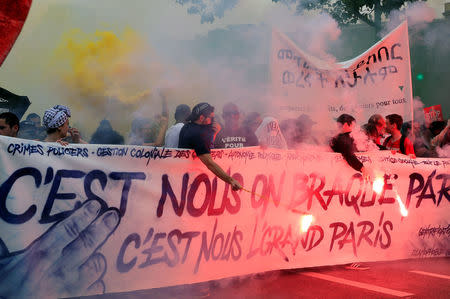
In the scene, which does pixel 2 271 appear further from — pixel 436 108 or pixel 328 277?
pixel 436 108

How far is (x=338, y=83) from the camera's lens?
22.6 ft

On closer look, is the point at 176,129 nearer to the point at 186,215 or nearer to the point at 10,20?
the point at 186,215

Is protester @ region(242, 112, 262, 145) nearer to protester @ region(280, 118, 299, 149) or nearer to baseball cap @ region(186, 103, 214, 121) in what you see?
protester @ region(280, 118, 299, 149)

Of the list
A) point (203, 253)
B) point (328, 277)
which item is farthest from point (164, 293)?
point (328, 277)

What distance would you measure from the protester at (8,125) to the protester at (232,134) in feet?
7.40

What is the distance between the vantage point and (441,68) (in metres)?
18.1

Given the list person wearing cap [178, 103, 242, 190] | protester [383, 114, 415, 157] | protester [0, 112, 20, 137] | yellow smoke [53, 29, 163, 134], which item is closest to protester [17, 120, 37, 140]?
yellow smoke [53, 29, 163, 134]

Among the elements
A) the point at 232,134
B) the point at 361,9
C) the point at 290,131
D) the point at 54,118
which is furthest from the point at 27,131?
the point at 361,9

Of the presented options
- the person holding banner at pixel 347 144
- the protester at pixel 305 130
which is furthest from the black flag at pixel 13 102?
the person holding banner at pixel 347 144

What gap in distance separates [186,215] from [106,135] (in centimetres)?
263

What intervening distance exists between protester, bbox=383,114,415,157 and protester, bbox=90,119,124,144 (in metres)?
3.69

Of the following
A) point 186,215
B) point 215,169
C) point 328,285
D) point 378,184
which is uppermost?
point 215,169

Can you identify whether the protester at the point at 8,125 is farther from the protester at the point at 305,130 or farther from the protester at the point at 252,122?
the protester at the point at 305,130

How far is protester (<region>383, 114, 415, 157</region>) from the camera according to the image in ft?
22.5
